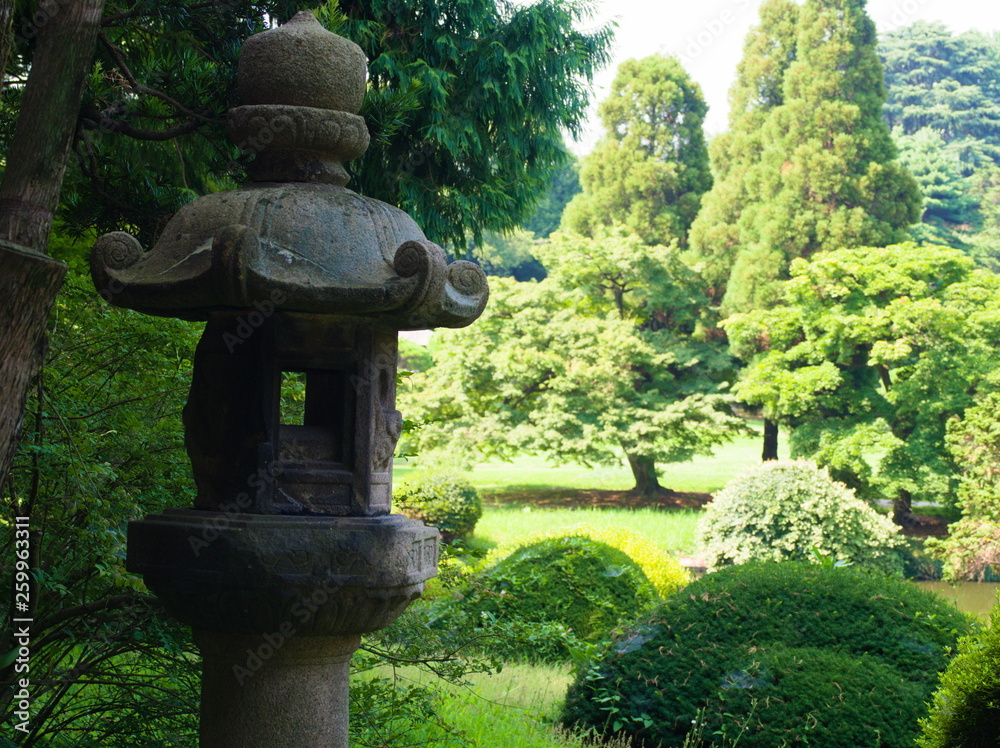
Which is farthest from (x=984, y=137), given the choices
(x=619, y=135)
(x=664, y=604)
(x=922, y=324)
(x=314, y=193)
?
(x=314, y=193)

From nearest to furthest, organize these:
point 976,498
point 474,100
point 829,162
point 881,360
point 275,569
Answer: point 275,569 → point 474,100 → point 976,498 → point 881,360 → point 829,162

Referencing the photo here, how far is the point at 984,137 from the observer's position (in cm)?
3550

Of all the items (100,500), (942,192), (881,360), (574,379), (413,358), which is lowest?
(100,500)

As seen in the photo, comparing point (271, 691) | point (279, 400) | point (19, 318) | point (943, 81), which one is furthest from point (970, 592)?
point (943, 81)

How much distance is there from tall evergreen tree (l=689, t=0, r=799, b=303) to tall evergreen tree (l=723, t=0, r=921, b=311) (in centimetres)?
154

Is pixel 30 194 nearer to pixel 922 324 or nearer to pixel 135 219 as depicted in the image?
pixel 135 219

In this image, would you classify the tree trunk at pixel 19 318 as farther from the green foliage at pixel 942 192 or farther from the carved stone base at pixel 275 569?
the green foliage at pixel 942 192

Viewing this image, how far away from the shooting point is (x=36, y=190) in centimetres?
287

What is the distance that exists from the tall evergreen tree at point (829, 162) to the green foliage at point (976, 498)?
21.4 ft

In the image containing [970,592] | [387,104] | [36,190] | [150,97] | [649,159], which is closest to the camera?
[36,190]

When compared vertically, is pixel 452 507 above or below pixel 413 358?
below

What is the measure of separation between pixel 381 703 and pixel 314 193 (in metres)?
2.69

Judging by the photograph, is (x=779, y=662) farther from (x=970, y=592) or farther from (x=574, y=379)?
(x=574, y=379)

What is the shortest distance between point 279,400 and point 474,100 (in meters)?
6.21
